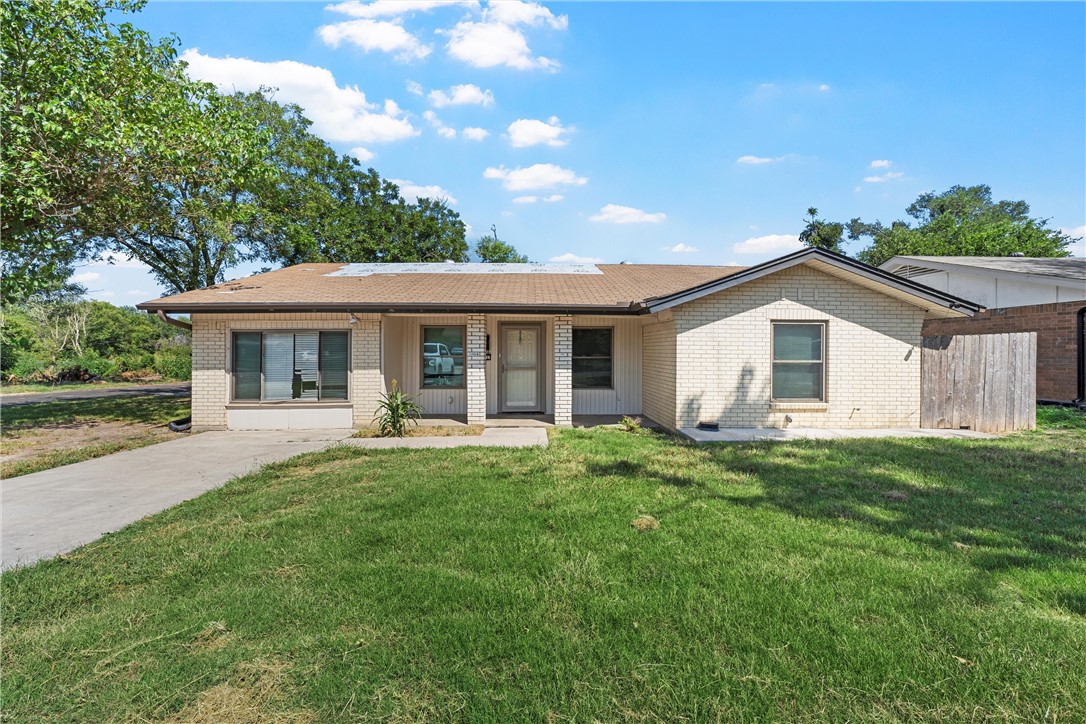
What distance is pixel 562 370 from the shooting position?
10453 millimetres

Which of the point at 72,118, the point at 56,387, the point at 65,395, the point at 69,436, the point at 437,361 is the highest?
the point at 72,118

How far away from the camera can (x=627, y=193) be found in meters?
18.3

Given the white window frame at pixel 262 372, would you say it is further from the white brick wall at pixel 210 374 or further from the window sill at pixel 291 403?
the white brick wall at pixel 210 374

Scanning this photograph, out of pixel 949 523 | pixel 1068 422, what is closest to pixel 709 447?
pixel 949 523

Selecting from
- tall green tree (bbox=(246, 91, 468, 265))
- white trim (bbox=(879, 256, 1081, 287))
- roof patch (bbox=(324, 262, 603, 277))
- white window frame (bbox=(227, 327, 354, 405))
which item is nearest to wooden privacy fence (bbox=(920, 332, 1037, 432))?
white trim (bbox=(879, 256, 1081, 287))

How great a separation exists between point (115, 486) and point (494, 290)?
7.65m

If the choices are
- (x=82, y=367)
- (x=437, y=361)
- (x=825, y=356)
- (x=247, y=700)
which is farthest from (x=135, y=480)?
(x=82, y=367)

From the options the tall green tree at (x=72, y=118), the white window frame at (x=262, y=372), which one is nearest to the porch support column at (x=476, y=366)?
A: the white window frame at (x=262, y=372)

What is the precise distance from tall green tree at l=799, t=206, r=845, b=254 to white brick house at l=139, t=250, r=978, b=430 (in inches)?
1074

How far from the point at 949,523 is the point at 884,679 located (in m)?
2.88

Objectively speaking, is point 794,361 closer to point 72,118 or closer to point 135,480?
point 135,480

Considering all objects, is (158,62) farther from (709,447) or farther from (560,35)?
(709,447)

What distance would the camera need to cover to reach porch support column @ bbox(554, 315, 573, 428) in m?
10.3

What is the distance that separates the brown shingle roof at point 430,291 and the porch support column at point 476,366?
548 mm
